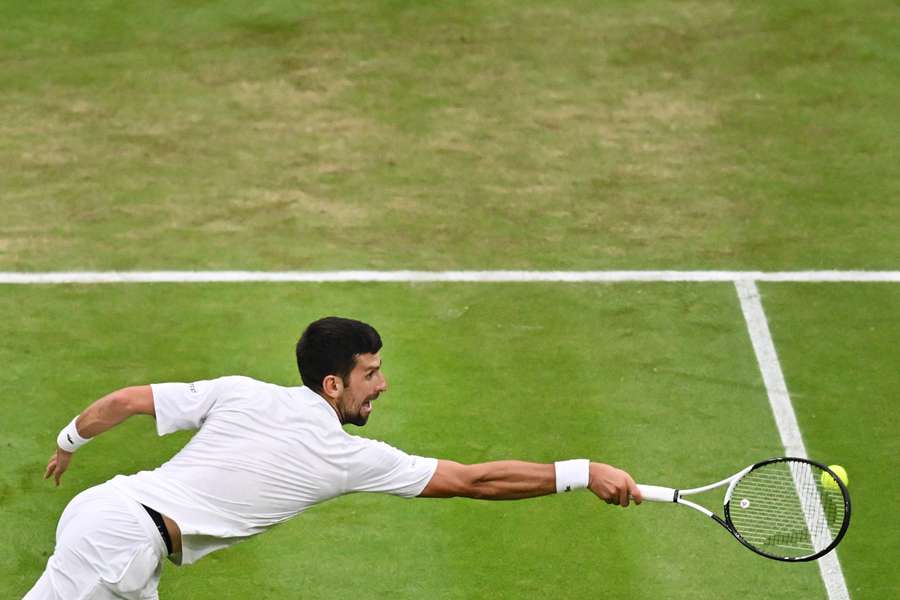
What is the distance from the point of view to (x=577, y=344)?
1192 cm

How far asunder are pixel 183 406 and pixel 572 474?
78.9 inches

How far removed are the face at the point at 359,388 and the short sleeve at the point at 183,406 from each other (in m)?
0.70

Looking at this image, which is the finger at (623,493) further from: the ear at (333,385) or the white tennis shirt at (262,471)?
the ear at (333,385)

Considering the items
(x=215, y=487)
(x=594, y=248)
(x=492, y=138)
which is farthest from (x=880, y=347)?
(x=215, y=487)

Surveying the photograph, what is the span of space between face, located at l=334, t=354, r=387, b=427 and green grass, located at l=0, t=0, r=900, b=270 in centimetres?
495

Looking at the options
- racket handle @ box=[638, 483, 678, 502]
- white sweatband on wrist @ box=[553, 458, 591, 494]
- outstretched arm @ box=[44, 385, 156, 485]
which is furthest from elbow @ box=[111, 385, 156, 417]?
racket handle @ box=[638, 483, 678, 502]

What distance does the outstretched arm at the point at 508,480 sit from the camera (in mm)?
8016

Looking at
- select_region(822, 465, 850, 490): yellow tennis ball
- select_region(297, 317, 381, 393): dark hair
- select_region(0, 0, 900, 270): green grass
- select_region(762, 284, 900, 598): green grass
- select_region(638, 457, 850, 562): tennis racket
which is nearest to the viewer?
select_region(297, 317, 381, 393): dark hair

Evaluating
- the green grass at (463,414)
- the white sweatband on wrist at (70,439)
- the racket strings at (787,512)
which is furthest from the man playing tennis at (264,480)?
the green grass at (463,414)

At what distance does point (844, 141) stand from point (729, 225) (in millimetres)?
1896

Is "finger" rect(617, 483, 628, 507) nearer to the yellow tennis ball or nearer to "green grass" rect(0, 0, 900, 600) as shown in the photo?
the yellow tennis ball

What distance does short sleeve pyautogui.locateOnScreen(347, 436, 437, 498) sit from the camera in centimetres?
793

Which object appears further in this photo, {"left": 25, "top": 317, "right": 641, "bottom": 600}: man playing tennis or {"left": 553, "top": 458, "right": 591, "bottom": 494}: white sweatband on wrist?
{"left": 553, "top": 458, "right": 591, "bottom": 494}: white sweatband on wrist

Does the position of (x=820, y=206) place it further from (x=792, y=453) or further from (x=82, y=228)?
(x=82, y=228)
